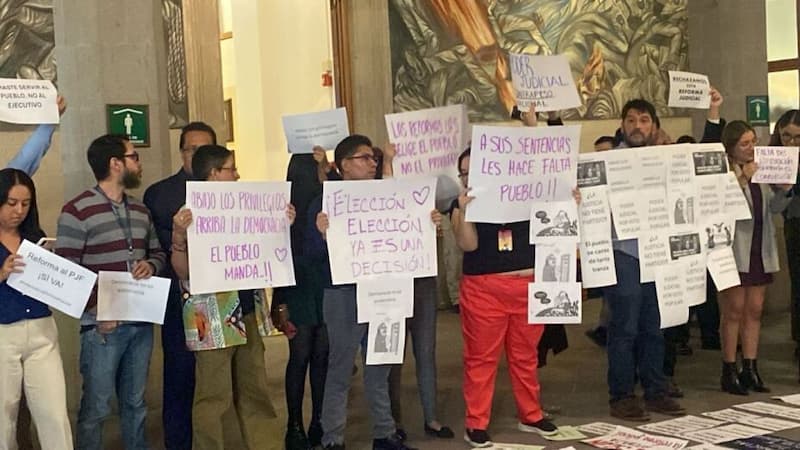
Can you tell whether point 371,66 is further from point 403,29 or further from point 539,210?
point 539,210

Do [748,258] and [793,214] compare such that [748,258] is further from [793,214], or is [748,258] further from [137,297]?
[137,297]

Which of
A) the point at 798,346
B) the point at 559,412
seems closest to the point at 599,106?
the point at 798,346

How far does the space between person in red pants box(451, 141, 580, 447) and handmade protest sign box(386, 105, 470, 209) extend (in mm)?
100

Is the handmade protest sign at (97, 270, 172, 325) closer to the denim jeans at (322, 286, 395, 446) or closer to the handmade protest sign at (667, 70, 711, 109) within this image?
the denim jeans at (322, 286, 395, 446)

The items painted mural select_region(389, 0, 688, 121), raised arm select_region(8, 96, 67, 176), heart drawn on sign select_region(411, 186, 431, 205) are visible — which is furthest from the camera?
painted mural select_region(389, 0, 688, 121)

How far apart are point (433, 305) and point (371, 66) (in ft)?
15.2

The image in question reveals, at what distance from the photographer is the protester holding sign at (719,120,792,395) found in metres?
5.78

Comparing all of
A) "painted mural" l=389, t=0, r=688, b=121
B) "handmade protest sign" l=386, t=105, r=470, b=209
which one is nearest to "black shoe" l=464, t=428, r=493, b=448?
"handmade protest sign" l=386, t=105, r=470, b=209

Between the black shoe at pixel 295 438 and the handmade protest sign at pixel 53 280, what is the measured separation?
136cm

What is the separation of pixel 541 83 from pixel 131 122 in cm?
241

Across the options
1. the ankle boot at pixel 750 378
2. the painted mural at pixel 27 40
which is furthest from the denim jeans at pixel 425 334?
the painted mural at pixel 27 40

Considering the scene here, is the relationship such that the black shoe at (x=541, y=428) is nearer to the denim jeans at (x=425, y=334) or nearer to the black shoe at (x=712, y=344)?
the denim jeans at (x=425, y=334)

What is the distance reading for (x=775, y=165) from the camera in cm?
574

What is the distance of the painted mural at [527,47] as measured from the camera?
381 inches
